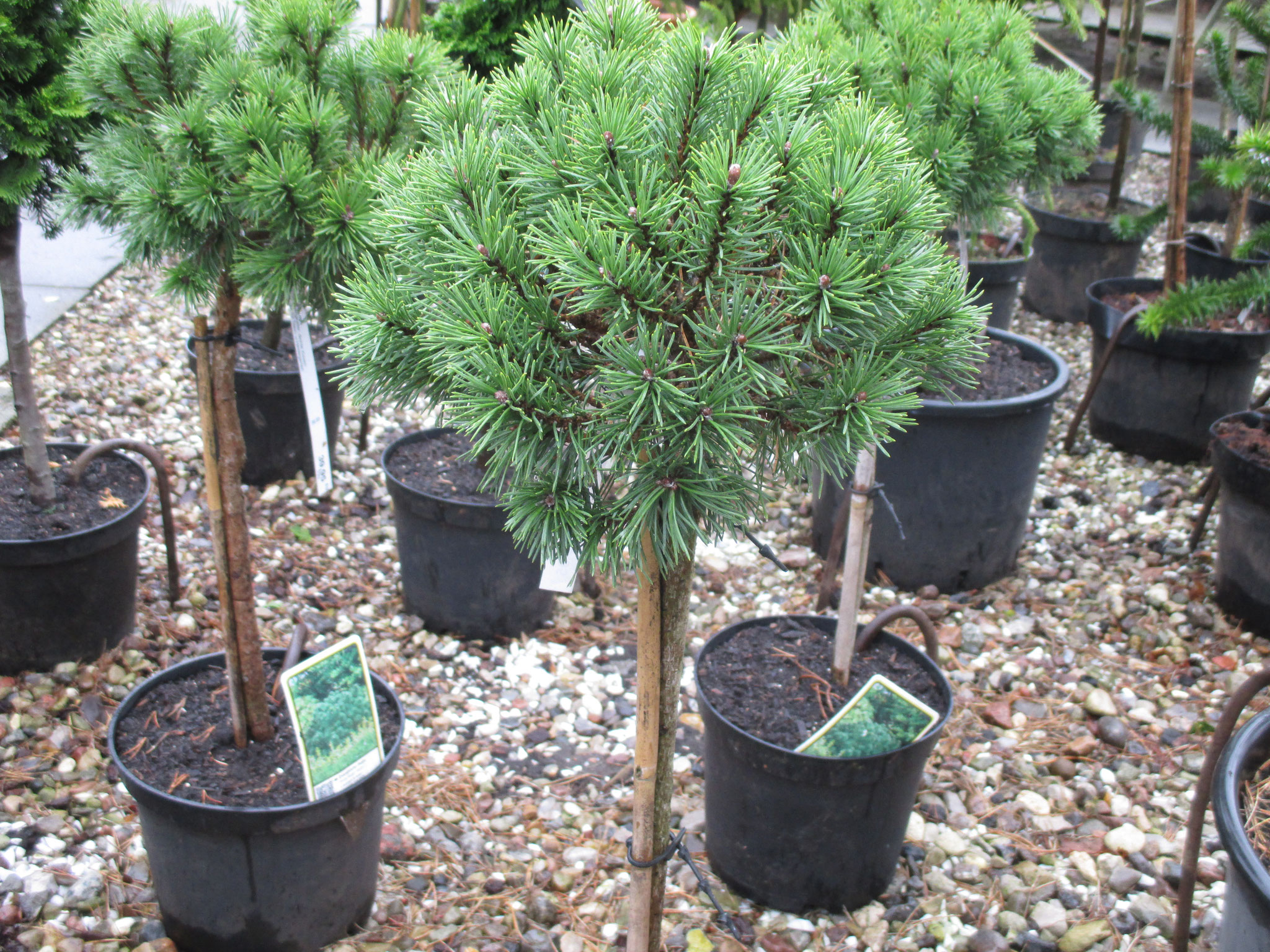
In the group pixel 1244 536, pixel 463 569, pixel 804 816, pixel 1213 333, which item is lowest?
pixel 804 816

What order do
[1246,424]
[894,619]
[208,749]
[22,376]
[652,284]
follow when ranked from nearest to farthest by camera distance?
[652,284] → [208,749] → [894,619] → [22,376] → [1246,424]

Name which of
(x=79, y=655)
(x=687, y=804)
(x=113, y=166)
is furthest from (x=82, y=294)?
(x=687, y=804)

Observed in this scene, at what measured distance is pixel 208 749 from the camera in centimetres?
200

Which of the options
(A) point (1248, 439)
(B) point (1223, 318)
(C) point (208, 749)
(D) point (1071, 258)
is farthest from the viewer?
(D) point (1071, 258)

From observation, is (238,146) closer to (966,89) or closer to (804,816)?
(966,89)

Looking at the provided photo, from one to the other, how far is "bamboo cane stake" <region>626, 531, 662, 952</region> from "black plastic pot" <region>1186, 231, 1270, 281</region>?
13.4 ft

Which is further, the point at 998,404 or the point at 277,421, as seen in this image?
the point at 277,421

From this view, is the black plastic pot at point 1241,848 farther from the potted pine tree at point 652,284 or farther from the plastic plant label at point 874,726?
the potted pine tree at point 652,284

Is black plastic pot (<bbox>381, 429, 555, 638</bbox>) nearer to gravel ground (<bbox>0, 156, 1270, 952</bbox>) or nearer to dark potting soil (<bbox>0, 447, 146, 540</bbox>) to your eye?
gravel ground (<bbox>0, 156, 1270, 952</bbox>)

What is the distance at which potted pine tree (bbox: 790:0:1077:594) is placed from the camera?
2.06m

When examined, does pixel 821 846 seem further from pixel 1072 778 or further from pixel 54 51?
pixel 54 51

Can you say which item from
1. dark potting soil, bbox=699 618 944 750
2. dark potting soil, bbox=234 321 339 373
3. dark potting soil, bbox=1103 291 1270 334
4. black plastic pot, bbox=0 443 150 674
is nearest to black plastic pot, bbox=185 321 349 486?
dark potting soil, bbox=234 321 339 373

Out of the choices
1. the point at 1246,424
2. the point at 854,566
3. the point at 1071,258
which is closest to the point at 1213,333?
the point at 1246,424

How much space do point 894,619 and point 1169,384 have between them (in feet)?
8.21
